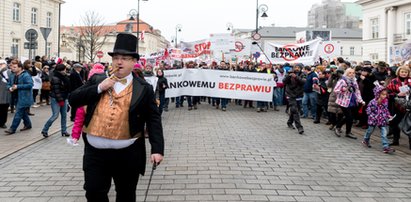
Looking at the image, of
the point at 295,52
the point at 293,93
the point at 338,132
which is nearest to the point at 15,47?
the point at 295,52

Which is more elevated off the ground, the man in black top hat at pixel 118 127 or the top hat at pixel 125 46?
the top hat at pixel 125 46

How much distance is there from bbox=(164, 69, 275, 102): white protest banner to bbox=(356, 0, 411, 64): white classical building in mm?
36618

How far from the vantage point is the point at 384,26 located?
174 ft

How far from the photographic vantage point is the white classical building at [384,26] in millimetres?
49938

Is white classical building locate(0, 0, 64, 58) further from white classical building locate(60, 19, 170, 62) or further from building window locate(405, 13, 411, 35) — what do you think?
building window locate(405, 13, 411, 35)

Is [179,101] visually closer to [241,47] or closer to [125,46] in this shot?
[241,47]

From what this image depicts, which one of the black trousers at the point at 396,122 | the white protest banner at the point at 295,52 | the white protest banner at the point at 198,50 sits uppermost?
the white protest banner at the point at 198,50

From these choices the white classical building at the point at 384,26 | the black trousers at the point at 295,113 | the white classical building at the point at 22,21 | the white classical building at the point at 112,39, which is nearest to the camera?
the black trousers at the point at 295,113

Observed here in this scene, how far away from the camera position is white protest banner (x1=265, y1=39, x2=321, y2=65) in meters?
19.0

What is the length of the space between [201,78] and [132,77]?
530 inches

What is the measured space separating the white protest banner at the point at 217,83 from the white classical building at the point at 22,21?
23.7 metres

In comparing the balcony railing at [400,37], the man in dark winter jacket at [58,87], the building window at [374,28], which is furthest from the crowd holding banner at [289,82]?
the building window at [374,28]

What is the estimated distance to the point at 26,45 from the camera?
1848 centimetres

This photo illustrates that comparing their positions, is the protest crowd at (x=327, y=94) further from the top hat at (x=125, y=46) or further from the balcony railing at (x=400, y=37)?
the balcony railing at (x=400, y=37)
